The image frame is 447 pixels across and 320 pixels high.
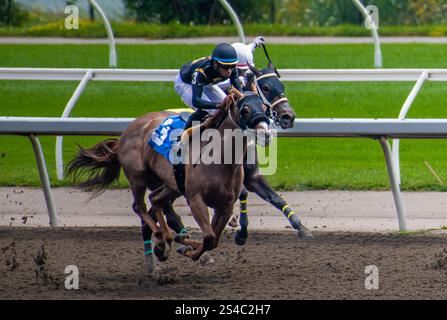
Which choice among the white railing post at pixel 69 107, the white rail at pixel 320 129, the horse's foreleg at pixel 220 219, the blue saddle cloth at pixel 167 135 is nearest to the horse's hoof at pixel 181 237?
the horse's foreleg at pixel 220 219

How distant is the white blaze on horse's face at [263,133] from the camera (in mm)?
8125

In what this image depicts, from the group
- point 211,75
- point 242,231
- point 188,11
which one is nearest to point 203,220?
point 211,75

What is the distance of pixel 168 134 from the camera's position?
29.5 feet

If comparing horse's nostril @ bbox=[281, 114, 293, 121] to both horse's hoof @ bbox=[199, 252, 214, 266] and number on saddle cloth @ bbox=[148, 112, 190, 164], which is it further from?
horse's hoof @ bbox=[199, 252, 214, 266]

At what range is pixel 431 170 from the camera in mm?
12359

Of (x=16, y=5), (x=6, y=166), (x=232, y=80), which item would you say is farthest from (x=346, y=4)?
(x=232, y=80)

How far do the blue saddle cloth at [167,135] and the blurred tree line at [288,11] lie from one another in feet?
36.5

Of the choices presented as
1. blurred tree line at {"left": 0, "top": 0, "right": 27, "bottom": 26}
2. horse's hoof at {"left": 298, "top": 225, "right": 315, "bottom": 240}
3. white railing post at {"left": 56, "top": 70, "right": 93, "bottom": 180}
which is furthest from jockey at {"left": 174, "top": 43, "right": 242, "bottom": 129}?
blurred tree line at {"left": 0, "top": 0, "right": 27, "bottom": 26}

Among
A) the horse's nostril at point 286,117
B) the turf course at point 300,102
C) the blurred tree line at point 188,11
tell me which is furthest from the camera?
the blurred tree line at point 188,11

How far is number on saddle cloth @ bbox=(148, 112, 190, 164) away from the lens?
8.95 m

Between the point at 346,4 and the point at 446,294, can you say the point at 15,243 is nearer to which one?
the point at 446,294

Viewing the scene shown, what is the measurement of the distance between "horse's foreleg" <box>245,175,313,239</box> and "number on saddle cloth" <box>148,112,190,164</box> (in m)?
0.99

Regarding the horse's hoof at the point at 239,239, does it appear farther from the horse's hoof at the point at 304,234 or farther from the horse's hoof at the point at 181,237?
the horse's hoof at the point at 181,237
